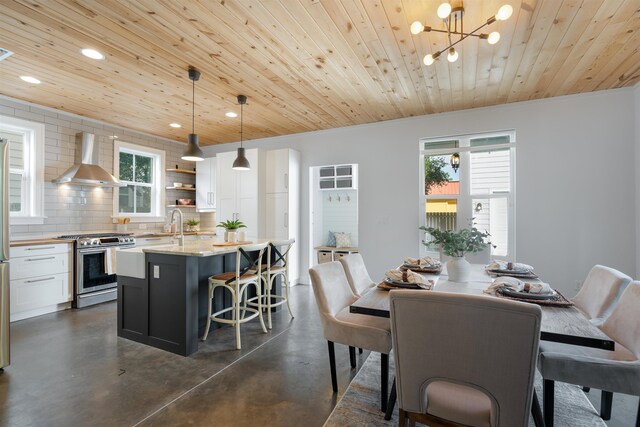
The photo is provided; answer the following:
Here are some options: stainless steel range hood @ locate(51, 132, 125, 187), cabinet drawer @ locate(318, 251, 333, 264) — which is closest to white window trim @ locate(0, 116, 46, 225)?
stainless steel range hood @ locate(51, 132, 125, 187)

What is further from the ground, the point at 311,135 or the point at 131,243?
the point at 311,135

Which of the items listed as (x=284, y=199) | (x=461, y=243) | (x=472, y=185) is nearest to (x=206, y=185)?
(x=284, y=199)

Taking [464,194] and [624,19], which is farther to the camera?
[464,194]

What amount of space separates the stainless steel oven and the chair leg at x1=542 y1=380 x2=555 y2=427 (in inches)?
181

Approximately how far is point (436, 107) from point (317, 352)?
3.48 m

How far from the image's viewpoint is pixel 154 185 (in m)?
5.73

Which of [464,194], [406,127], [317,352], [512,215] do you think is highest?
[406,127]

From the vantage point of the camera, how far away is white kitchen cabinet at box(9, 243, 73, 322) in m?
3.52

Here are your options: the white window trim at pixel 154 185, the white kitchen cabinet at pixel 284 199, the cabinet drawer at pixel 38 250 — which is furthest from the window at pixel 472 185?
the cabinet drawer at pixel 38 250

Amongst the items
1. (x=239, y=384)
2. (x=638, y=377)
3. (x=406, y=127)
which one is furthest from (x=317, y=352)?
(x=406, y=127)

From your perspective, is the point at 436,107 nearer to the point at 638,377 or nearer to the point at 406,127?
the point at 406,127

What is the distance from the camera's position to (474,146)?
4297 mm

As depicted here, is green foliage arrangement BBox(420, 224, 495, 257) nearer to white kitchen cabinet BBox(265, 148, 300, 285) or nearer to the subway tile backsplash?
white kitchen cabinet BBox(265, 148, 300, 285)

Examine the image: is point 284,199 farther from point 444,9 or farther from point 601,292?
point 601,292
